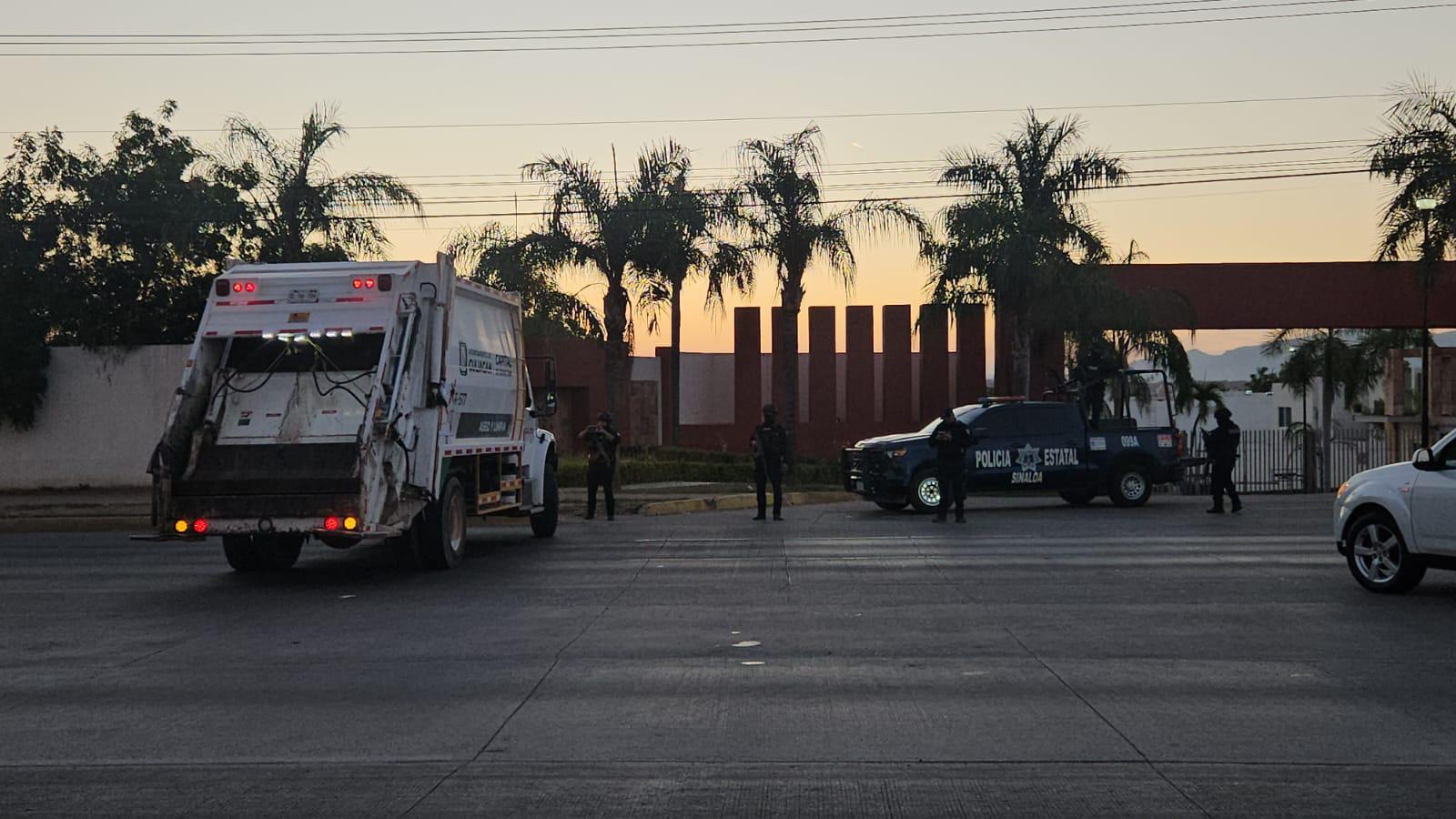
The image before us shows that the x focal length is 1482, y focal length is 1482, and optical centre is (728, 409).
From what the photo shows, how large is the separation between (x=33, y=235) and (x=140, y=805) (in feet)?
99.6

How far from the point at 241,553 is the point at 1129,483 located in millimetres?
16494

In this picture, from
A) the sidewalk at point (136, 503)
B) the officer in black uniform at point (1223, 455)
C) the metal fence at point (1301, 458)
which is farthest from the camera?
the metal fence at point (1301, 458)

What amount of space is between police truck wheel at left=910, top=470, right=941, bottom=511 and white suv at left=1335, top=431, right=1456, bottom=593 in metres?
11.6

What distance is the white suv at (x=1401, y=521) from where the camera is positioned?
1284cm

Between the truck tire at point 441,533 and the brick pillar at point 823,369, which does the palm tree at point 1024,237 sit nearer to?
the brick pillar at point 823,369

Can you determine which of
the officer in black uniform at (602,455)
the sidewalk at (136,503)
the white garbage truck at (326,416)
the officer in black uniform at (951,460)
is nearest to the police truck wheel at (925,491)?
→ the officer in black uniform at (951,460)

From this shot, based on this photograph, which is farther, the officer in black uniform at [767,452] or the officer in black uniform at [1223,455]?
the officer in black uniform at [1223,455]

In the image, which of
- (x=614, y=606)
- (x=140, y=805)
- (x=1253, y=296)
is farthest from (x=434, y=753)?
(x=1253, y=296)

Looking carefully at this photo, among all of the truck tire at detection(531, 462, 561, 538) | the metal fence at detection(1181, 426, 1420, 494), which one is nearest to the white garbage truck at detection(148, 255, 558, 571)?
the truck tire at detection(531, 462, 561, 538)

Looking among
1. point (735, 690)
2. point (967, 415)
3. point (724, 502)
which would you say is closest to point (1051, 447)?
point (967, 415)

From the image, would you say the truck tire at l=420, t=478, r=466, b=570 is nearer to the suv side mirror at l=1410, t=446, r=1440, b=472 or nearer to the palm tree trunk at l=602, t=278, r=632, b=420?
the suv side mirror at l=1410, t=446, r=1440, b=472

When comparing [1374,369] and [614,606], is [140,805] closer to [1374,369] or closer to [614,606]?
[614,606]

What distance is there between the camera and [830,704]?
342 inches

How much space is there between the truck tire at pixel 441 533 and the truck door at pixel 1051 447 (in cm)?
1242
